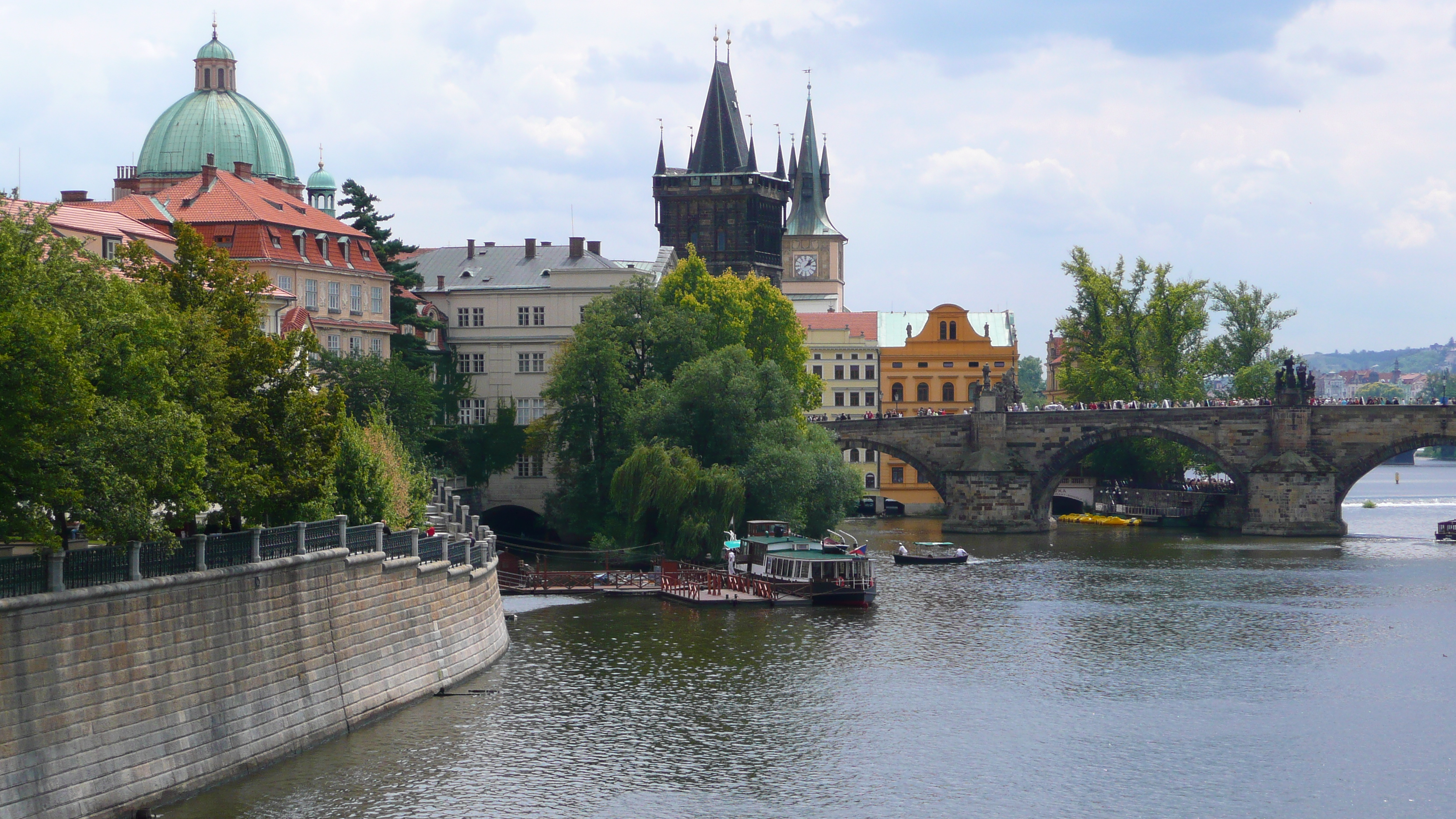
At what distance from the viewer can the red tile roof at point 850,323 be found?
136m

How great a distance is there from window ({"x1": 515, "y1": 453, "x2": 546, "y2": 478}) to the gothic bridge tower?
56552mm

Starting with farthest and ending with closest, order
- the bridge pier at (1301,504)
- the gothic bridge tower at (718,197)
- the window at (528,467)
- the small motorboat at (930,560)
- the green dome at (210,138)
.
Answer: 1. the gothic bridge tower at (718,197)
2. the green dome at (210,138)
3. the bridge pier at (1301,504)
4. the window at (528,467)
5. the small motorboat at (930,560)

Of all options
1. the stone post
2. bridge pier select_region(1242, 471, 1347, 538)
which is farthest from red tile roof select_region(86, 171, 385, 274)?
bridge pier select_region(1242, 471, 1347, 538)

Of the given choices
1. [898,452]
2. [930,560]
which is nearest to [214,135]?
[898,452]

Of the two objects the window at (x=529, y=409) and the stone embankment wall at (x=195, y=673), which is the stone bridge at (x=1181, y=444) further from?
the stone embankment wall at (x=195, y=673)

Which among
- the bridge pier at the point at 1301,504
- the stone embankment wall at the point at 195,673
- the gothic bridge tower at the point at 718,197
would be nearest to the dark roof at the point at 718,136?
the gothic bridge tower at the point at 718,197

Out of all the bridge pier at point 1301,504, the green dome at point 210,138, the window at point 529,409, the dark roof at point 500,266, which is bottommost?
the bridge pier at point 1301,504

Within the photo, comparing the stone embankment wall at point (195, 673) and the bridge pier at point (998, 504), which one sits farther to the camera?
the bridge pier at point (998, 504)

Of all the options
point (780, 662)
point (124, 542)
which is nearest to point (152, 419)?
point (124, 542)

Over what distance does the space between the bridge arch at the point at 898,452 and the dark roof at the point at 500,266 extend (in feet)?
63.1

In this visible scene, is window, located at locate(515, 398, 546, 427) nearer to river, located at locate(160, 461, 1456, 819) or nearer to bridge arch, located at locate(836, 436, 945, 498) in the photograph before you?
bridge arch, located at locate(836, 436, 945, 498)

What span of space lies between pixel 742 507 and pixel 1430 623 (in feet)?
93.4

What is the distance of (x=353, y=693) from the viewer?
39594 millimetres

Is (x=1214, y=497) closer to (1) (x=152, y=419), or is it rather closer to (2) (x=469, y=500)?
(2) (x=469, y=500)
